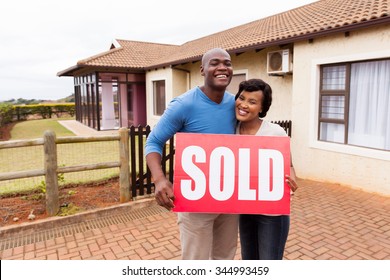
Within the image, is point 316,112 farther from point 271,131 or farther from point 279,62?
point 271,131

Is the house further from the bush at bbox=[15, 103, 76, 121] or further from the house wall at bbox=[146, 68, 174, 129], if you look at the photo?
the bush at bbox=[15, 103, 76, 121]

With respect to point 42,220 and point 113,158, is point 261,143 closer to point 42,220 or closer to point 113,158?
point 42,220

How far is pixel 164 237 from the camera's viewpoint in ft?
13.0

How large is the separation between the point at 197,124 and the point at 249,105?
1.23 ft

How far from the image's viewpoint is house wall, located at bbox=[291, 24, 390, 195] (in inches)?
222

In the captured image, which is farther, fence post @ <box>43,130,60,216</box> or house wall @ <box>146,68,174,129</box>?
house wall @ <box>146,68,174,129</box>

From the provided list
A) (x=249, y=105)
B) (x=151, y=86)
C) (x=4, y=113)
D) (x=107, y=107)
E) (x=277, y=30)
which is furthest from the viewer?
(x=4, y=113)

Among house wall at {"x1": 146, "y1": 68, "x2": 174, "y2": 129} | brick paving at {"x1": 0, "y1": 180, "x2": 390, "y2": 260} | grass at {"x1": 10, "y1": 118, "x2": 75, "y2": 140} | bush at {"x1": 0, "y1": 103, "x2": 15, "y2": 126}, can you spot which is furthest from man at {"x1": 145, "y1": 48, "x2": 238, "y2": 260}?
bush at {"x1": 0, "y1": 103, "x2": 15, "y2": 126}

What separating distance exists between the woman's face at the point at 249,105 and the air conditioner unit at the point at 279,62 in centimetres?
583

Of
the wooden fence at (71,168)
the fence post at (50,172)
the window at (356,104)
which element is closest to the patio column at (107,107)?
the wooden fence at (71,168)

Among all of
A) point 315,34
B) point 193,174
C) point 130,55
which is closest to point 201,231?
point 193,174

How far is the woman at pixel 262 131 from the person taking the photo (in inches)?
82.7

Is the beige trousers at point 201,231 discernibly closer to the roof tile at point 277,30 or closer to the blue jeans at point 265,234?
the blue jeans at point 265,234

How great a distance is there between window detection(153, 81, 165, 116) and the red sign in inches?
516
